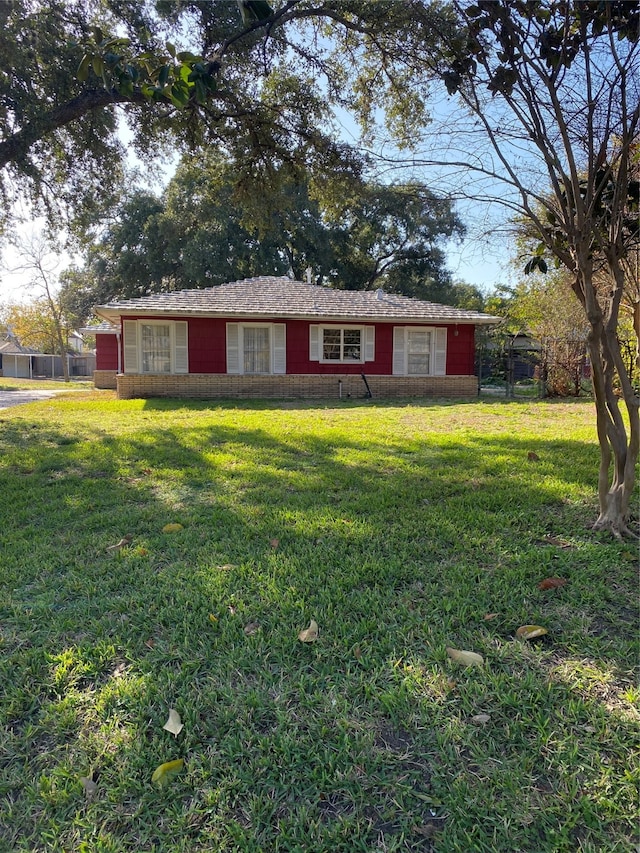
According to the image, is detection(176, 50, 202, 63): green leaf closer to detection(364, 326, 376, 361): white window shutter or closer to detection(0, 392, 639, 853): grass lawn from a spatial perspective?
detection(0, 392, 639, 853): grass lawn

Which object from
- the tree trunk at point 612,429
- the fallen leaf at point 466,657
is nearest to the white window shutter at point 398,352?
the tree trunk at point 612,429

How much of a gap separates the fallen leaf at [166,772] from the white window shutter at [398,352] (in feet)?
50.9

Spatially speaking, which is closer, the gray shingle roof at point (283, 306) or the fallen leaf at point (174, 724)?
the fallen leaf at point (174, 724)

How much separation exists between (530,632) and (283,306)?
567 inches

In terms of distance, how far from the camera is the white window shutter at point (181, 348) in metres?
15.2

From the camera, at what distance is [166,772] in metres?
1.58

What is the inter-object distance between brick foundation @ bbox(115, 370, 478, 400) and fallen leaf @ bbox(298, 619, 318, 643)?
43.0 feet

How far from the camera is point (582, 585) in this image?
260 cm

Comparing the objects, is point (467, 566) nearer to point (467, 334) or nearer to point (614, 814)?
point (614, 814)

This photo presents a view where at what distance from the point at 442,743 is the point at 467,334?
16.5m

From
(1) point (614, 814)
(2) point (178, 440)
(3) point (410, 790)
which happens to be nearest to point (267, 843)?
(3) point (410, 790)

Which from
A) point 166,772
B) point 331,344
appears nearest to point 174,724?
point 166,772

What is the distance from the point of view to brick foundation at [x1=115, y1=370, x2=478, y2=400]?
14.8 meters

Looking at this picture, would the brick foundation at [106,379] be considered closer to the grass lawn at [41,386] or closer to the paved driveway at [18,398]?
the grass lawn at [41,386]
